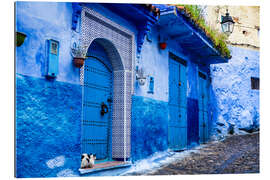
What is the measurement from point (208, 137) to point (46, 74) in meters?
6.81

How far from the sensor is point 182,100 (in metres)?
7.92

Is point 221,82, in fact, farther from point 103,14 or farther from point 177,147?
point 103,14

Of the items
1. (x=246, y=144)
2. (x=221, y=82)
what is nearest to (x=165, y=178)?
(x=246, y=144)

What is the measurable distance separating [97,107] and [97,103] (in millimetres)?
63

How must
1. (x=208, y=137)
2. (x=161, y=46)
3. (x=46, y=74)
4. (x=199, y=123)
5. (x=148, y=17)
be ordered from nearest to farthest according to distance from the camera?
(x=46, y=74) < (x=148, y=17) < (x=161, y=46) < (x=199, y=123) < (x=208, y=137)

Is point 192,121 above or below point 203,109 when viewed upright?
below

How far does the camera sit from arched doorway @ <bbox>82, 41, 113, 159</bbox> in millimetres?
4961

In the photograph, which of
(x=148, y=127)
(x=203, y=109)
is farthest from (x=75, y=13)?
(x=203, y=109)

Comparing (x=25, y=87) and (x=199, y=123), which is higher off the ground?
(x=25, y=87)

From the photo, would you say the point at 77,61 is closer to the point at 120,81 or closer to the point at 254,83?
the point at 120,81

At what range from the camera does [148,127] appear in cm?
613

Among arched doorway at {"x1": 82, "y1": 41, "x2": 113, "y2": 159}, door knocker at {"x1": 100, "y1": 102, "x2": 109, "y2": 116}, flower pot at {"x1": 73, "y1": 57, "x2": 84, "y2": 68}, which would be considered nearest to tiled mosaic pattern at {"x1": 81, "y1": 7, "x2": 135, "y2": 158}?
arched doorway at {"x1": 82, "y1": 41, "x2": 113, "y2": 159}

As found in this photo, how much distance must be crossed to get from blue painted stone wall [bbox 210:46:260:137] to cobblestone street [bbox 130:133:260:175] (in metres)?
0.94

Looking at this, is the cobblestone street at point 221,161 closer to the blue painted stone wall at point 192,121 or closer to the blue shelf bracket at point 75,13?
the blue painted stone wall at point 192,121
